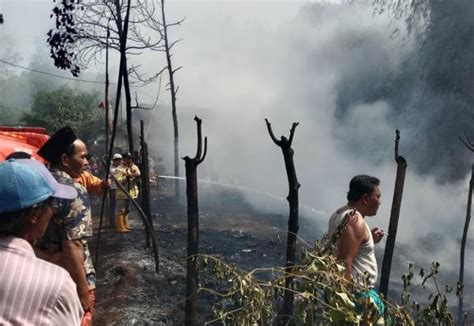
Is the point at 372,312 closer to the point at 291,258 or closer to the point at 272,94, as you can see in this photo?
the point at 291,258

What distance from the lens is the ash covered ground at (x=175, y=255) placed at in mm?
5711

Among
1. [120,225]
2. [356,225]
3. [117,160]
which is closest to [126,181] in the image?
[117,160]

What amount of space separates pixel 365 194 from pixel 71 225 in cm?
188

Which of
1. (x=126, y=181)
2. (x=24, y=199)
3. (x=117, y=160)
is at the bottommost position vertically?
(x=126, y=181)

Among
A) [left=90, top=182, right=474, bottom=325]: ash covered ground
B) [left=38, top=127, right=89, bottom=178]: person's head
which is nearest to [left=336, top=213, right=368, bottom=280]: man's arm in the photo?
[left=90, top=182, right=474, bottom=325]: ash covered ground

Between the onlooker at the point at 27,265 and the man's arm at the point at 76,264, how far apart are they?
1.20 meters

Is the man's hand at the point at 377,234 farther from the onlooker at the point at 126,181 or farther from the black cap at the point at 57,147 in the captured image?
the onlooker at the point at 126,181

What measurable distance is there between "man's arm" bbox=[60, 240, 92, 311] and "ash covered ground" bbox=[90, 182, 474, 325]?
130 cm

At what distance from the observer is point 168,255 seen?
8.27m

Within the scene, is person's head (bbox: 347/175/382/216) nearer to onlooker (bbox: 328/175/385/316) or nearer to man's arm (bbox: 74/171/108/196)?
onlooker (bbox: 328/175/385/316)

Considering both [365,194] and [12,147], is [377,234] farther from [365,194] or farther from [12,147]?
[12,147]

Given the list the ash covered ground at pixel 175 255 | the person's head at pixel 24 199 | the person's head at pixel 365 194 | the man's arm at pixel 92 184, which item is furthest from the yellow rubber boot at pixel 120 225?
the person's head at pixel 24 199

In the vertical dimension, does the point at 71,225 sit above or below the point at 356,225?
below

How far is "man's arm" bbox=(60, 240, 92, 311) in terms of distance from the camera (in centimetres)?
288
